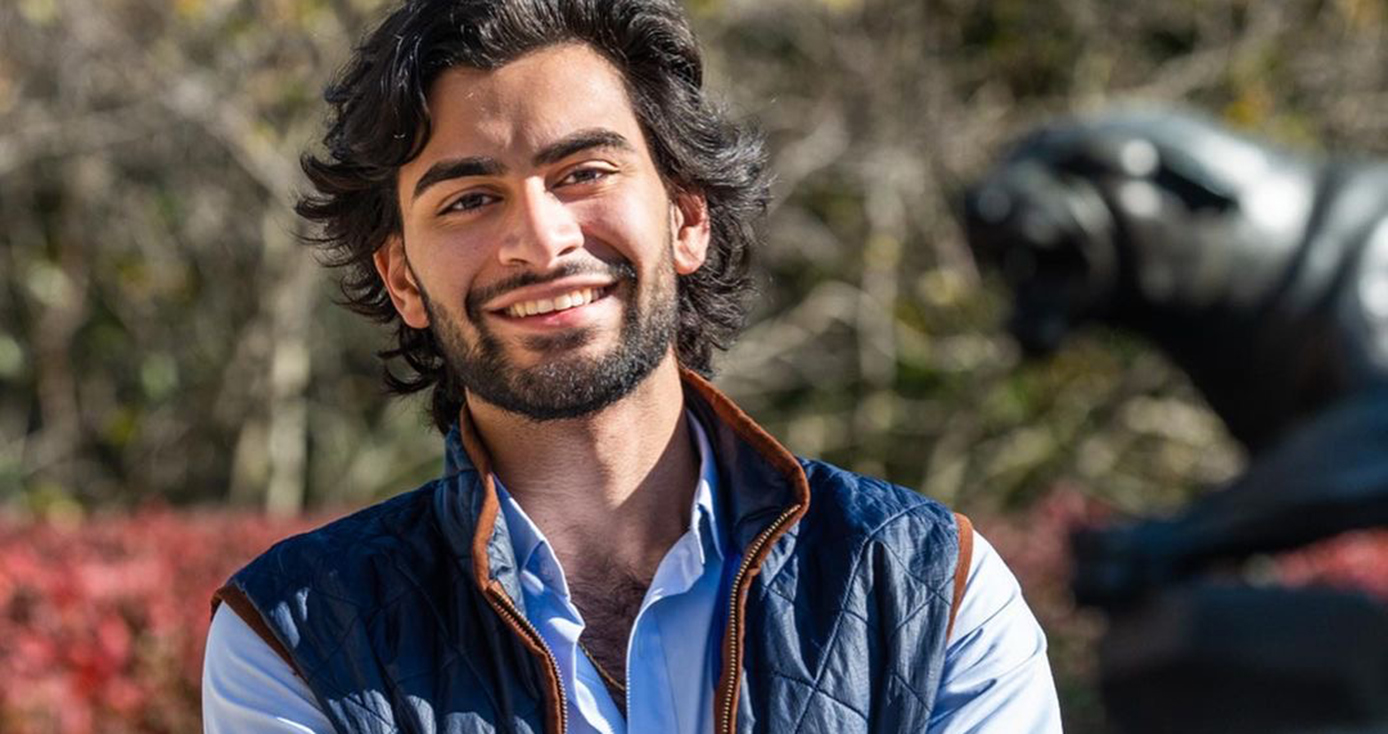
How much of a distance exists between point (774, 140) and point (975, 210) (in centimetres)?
449

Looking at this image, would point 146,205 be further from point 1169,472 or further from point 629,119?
point 629,119

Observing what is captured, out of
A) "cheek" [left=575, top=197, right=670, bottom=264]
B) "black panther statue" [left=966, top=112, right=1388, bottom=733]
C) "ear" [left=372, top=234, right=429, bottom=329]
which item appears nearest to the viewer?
"cheek" [left=575, top=197, right=670, bottom=264]

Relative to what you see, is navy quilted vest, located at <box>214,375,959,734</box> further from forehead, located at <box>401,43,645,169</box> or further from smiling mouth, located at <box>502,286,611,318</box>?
forehead, located at <box>401,43,645,169</box>

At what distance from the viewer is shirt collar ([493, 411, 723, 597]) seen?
1.88 m

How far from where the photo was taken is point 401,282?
6.73 ft

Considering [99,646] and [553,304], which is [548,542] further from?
[99,646]

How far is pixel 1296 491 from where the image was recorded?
540 cm

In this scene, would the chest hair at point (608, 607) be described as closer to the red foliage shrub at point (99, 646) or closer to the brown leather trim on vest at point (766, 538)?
the brown leather trim on vest at point (766, 538)

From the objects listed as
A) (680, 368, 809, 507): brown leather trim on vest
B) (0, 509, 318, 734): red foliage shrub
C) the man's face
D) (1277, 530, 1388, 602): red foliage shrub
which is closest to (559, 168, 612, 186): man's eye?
the man's face

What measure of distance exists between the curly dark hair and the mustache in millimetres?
155

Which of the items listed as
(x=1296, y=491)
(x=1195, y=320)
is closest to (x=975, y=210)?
(x=1195, y=320)

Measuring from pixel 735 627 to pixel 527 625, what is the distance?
17cm

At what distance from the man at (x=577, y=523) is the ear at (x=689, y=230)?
25mm

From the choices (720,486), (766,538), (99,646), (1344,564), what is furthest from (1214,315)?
(766,538)
